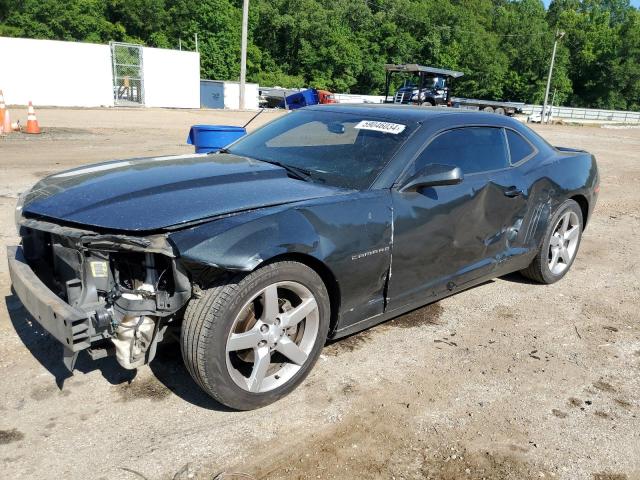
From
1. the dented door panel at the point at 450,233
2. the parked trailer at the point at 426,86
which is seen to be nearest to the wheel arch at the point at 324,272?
the dented door panel at the point at 450,233

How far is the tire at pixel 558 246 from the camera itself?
4785 mm

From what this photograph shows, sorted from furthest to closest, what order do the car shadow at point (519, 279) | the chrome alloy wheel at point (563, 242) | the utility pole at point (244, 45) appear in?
the utility pole at point (244, 45), the car shadow at point (519, 279), the chrome alloy wheel at point (563, 242)

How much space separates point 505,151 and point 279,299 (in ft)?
7.82

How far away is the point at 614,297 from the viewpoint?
4918 millimetres

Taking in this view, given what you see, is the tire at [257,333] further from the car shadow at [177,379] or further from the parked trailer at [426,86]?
the parked trailer at [426,86]

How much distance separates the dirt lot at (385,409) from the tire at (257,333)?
0.56ft

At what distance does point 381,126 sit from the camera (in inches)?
148

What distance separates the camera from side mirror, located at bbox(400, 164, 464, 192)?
332cm

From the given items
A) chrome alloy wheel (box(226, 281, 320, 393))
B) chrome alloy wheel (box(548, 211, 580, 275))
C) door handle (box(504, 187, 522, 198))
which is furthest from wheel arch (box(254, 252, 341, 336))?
chrome alloy wheel (box(548, 211, 580, 275))

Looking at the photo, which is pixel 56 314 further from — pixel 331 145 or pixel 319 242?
pixel 331 145

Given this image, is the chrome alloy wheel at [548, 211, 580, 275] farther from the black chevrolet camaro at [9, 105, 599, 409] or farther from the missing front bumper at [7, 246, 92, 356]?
the missing front bumper at [7, 246, 92, 356]

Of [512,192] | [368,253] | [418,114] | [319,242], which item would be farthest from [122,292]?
[512,192]

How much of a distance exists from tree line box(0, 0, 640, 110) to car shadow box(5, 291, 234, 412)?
61.5 metres

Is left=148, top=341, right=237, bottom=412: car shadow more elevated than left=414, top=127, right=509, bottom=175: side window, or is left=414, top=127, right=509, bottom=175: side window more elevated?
left=414, top=127, right=509, bottom=175: side window
